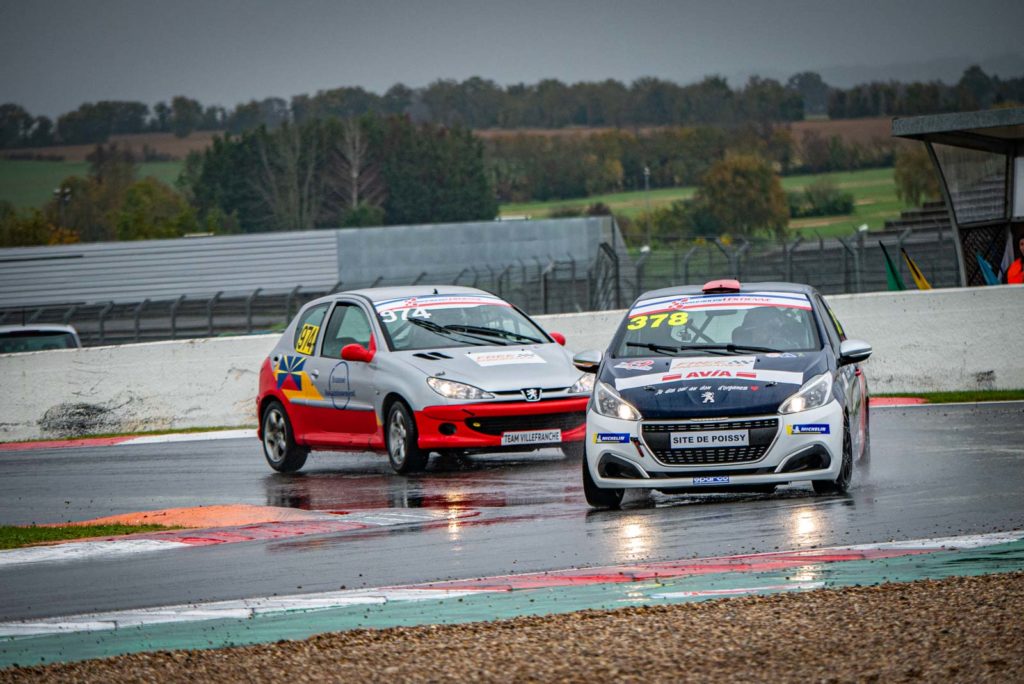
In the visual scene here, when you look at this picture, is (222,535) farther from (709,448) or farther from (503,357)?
(503,357)

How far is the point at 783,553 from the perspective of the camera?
8.70 m

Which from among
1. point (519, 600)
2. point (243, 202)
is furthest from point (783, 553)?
point (243, 202)

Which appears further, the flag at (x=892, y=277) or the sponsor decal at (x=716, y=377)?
the flag at (x=892, y=277)

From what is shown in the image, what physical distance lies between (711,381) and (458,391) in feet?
11.7

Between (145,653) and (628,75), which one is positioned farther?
(628,75)

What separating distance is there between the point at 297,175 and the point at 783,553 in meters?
149

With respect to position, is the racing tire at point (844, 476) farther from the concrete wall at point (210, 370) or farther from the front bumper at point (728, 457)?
the concrete wall at point (210, 370)

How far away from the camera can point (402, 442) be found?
47.2 feet

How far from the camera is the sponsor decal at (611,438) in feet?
35.9

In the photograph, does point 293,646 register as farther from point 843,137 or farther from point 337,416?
point 843,137

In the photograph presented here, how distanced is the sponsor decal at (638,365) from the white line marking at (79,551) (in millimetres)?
3181

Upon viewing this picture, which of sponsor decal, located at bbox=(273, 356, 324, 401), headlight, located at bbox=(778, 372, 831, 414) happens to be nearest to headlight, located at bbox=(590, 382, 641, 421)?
headlight, located at bbox=(778, 372, 831, 414)

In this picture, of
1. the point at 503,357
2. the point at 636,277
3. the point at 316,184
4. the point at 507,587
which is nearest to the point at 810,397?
the point at 507,587

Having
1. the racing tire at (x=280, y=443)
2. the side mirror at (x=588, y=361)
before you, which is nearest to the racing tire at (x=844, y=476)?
the side mirror at (x=588, y=361)
